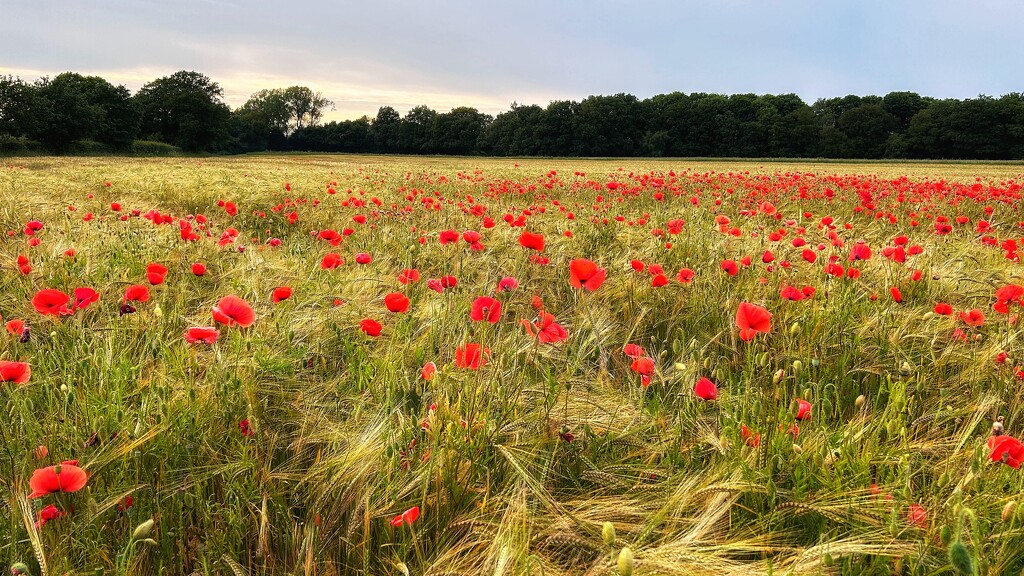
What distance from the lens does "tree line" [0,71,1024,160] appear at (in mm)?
42438

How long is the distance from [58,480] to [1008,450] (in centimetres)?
172

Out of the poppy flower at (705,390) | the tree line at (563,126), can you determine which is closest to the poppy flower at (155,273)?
the poppy flower at (705,390)

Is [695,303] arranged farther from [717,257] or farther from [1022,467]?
[1022,467]

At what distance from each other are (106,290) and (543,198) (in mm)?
5324

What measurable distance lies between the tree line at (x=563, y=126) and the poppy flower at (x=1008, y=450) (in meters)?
48.4

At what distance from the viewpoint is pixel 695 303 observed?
2580 mm

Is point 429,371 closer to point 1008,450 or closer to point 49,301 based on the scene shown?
point 49,301

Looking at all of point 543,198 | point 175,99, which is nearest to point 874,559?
point 543,198

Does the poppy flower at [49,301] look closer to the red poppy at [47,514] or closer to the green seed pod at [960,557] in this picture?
the red poppy at [47,514]

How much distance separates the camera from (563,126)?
68.8m

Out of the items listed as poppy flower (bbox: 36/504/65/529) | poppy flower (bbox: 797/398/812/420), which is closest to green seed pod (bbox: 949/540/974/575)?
poppy flower (bbox: 797/398/812/420)

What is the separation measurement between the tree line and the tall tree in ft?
0.34

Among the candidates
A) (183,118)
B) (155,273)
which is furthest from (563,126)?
(155,273)

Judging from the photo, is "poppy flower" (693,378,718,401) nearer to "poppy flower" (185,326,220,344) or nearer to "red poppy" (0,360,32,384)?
"poppy flower" (185,326,220,344)
